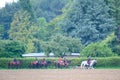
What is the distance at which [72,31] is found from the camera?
201 ft

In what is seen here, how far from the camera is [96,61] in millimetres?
41656

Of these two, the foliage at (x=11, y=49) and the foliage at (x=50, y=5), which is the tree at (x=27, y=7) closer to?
the foliage at (x=50, y=5)

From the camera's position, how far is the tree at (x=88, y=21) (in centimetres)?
6006

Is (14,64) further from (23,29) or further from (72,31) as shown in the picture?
(23,29)

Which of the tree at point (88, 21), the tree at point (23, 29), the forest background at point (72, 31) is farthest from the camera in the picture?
the tree at point (23, 29)

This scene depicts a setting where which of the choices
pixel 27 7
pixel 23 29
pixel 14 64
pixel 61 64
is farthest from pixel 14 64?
pixel 27 7

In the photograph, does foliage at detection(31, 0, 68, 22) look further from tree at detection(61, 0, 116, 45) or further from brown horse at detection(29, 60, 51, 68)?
brown horse at detection(29, 60, 51, 68)

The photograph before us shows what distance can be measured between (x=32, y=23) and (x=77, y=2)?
40.3 ft

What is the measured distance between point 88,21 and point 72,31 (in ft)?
8.77

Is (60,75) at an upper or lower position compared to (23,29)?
lower

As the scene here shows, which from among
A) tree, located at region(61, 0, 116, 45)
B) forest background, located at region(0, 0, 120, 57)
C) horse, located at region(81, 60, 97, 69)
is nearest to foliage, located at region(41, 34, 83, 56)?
forest background, located at region(0, 0, 120, 57)

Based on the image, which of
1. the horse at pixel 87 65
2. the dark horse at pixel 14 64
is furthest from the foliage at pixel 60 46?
the horse at pixel 87 65

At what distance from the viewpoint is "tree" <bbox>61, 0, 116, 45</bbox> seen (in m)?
60.1

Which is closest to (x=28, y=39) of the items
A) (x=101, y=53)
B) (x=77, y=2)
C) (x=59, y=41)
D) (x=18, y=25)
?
(x=18, y=25)
